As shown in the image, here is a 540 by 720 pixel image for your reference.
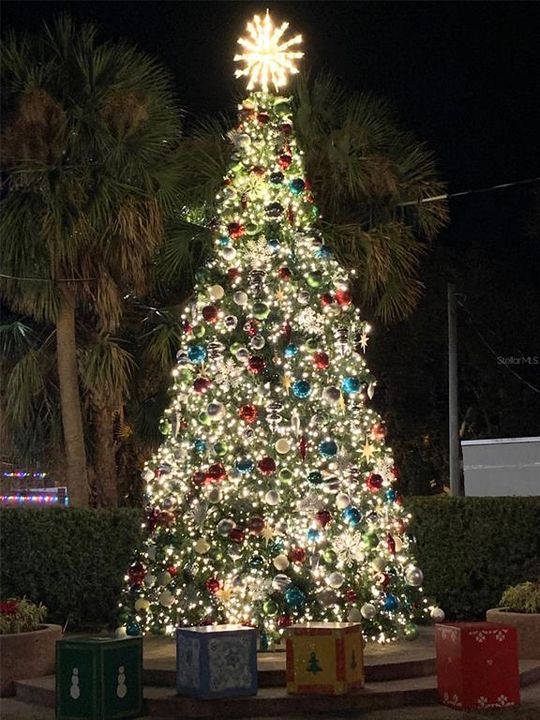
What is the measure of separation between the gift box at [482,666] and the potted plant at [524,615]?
1962 mm

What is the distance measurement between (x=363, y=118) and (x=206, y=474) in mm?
7112

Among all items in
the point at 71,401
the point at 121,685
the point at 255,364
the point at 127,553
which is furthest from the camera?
the point at 71,401

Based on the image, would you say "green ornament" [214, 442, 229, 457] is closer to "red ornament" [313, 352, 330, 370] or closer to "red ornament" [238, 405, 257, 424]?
"red ornament" [238, 405, 257, 424]

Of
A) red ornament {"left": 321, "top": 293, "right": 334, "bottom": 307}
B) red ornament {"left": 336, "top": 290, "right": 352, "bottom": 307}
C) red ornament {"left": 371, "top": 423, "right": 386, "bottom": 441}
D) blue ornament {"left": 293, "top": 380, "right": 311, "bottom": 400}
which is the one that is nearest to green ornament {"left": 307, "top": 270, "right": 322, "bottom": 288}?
red ornament {"left": 321, "top": 293, "right": 334, "bottom": 307}

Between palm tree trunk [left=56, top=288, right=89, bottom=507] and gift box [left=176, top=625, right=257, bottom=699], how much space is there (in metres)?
6.29

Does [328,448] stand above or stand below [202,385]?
below

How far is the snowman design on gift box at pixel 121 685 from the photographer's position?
8945 millimetres

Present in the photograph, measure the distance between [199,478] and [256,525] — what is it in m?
0.74

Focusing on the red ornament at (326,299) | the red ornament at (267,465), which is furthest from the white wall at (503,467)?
the red ornament at (267,465)

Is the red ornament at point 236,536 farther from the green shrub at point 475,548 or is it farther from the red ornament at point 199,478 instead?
the green shrub at point 475,548

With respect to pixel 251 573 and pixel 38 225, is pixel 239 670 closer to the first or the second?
pixel 251 573

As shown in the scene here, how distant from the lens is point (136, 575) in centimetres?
1136

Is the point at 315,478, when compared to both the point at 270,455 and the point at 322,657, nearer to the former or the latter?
the point at 270,455

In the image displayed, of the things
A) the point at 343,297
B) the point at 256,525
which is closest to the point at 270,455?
the point at 256,525
